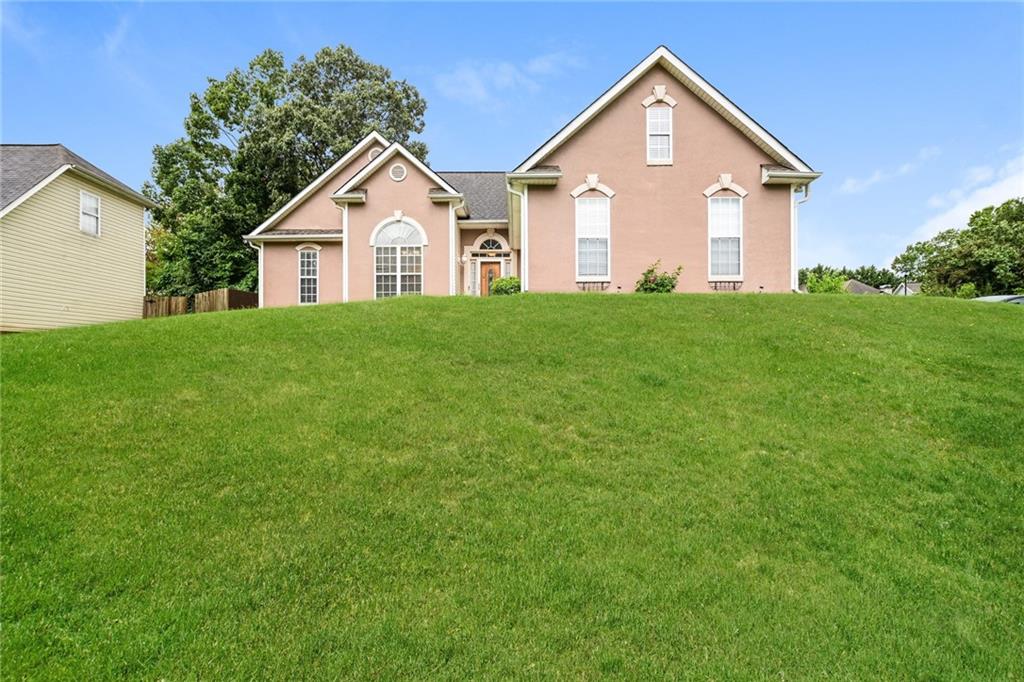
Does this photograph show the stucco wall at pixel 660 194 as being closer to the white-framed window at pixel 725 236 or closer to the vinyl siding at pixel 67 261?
the white-framed window at pixel 725 236

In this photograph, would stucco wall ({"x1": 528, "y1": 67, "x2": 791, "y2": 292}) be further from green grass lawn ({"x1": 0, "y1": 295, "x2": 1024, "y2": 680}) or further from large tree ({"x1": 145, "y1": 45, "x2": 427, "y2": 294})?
large tree ({"x1": 145, "y1": 45, "x2": 427, "y2": 294})

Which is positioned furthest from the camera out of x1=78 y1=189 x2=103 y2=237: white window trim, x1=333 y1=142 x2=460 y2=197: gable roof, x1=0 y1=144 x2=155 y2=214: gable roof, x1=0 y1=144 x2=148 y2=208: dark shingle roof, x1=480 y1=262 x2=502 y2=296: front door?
x1=480 y1=262 x2=502 y2=296: front door

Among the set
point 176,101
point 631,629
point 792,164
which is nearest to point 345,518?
point 631,629

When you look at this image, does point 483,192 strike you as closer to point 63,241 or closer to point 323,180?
point 323,180

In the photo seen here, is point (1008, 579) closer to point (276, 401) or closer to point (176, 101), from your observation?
point (276, 401)

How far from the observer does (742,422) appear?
7434 millimetres

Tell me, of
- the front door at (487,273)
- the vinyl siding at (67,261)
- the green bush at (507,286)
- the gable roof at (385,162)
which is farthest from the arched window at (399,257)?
the vinyl siding at (67,261)

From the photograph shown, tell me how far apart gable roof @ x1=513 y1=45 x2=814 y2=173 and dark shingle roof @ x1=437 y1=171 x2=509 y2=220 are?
4.61 m

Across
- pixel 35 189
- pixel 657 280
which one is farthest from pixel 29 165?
pixel 657 280

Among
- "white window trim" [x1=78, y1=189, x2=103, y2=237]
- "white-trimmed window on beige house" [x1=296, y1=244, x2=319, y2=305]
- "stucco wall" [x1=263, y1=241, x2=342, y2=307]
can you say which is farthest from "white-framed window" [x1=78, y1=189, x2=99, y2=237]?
"white-trimmed window on beige house" [x1=296, y1=244, x2=319, y2=305]

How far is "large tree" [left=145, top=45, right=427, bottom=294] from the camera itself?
31.0 m

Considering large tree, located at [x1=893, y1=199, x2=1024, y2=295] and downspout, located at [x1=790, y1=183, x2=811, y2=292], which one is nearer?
downspout, located at [x1=790, y1=183, x2=811, y2=292]

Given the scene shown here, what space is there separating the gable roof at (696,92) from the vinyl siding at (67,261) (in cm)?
1569

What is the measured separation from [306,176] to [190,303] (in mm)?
13041
